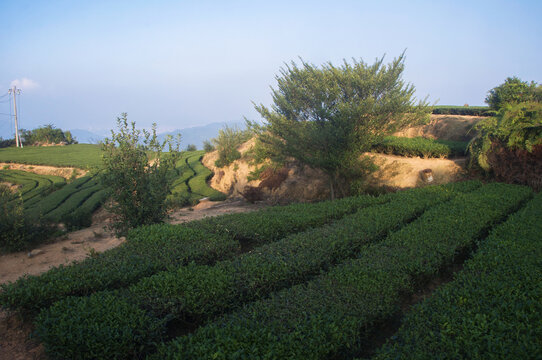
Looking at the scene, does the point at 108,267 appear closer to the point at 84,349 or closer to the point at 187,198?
the point at 84,349

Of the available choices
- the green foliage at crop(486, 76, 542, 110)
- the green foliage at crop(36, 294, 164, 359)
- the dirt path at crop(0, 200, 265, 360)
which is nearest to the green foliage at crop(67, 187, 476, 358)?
the green foliage at crop(36, 294, 164, 359)

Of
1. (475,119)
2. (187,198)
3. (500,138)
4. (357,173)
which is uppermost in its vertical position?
(475,119)

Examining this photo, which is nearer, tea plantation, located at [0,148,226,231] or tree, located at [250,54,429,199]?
tree, located at [250,54,429,199]

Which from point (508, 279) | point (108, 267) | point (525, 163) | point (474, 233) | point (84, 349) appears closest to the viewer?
point (84, 349)

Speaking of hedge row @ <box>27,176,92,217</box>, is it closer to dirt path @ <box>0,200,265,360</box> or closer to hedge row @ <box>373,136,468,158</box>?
dirt path @ <box>0,200,265,360</box>

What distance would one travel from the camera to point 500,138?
1153cm

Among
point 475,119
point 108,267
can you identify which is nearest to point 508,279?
point 108,267

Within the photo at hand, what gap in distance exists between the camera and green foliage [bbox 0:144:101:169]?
31312mm

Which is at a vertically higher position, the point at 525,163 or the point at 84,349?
the point at 525,163

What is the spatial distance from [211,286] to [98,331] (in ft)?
4.89

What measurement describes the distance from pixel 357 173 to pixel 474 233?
20.7 ft

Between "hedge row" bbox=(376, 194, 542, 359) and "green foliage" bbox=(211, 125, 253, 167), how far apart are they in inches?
640

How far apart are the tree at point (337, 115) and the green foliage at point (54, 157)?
2288cm

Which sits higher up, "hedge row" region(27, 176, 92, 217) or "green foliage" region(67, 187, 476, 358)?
"green foliage" region(67, 187, 476, 358)
